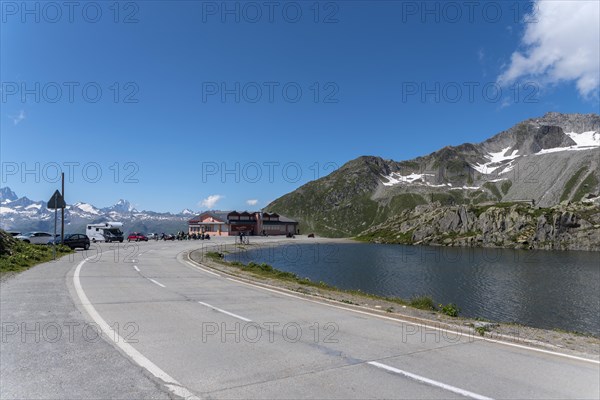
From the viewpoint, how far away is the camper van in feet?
249

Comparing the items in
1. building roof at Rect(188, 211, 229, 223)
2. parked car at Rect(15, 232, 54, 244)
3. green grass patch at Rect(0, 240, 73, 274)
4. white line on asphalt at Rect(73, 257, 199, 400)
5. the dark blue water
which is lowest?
the dark blue water

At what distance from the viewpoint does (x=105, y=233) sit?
76312mm

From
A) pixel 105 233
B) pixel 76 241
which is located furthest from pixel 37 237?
pixel 105 233

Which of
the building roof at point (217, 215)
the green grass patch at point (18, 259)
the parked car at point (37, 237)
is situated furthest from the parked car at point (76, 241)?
the building roof at point (217, 215)

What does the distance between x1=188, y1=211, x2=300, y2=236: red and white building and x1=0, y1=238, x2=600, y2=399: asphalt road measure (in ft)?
362

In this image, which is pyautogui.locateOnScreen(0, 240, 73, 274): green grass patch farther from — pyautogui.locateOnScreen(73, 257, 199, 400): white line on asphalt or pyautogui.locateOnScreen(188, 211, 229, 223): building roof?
pyautogui.locateOnScreen(188, 211, 229, 223): building roof

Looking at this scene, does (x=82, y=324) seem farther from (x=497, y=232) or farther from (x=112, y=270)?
(x=497, y=232)

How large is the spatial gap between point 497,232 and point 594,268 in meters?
55.9

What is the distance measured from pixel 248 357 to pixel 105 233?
77.7 m

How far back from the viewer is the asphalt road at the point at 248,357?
6.40m

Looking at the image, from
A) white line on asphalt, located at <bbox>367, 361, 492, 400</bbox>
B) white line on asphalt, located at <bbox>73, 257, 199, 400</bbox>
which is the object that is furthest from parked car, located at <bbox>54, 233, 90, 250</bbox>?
white line on asphalt, located at <bbox>367, 361, 492, 400</bbox>

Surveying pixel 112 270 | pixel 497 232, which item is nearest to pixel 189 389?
pixel 112 270

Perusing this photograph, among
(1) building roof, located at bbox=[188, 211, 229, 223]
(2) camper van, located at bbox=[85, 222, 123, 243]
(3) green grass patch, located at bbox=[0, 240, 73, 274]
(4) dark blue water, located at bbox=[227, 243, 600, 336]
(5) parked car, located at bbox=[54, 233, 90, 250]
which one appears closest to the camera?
(3) green grass patch, located at bbox=[0, 240, 73, 274]

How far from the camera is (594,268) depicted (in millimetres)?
55156
